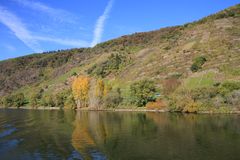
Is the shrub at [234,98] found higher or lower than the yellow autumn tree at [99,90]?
lower

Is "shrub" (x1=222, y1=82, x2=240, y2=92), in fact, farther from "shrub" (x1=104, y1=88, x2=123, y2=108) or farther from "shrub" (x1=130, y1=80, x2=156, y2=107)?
"shrub" (x1=104, y1=88, x2=123, y2=108)

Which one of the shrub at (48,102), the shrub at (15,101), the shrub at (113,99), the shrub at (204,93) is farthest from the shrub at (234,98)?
the shrub at (15,101)

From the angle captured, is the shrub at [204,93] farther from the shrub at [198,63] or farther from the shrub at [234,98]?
the shrub at [198,63]

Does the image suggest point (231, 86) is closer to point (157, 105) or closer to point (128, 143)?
point (157, 105)

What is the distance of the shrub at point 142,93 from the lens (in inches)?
Answer: 4454

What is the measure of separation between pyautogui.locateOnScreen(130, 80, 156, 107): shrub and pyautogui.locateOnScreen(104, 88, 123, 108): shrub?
8.09 metres

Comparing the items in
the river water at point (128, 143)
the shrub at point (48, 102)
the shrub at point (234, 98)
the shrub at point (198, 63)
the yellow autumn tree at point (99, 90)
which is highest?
the shrub at point (198, 63)

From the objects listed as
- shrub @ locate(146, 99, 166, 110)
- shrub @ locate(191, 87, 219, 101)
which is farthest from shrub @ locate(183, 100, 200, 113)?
shrub @ locate(146, 99, 166, 110)

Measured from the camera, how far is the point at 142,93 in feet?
372

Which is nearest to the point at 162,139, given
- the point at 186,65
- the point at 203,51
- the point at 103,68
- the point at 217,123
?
the point at 217,123

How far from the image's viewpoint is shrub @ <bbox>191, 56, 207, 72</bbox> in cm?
12781

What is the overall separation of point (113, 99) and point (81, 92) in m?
19.1

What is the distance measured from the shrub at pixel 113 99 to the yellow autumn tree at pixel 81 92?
13.6m

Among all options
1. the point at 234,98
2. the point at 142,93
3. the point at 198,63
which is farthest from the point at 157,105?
the point at 198,63
